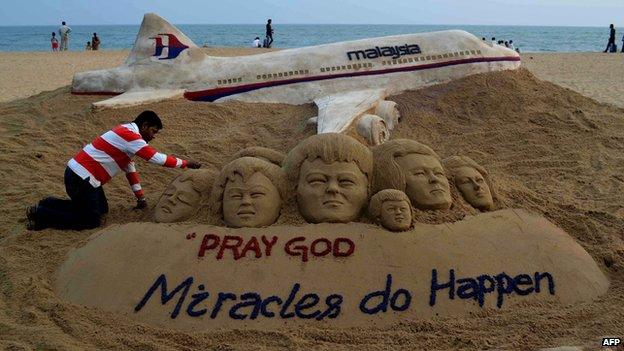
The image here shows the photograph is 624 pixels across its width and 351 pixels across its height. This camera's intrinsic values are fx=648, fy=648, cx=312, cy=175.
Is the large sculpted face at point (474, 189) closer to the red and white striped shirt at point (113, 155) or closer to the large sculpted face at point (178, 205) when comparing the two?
the large sculpted face at point (178, 205)

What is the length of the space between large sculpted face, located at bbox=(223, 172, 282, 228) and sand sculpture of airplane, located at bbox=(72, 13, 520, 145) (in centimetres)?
469

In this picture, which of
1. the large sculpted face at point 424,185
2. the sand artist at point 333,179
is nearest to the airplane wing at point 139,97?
the sand artist at point 333,179

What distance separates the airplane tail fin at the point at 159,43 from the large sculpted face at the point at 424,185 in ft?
19.1

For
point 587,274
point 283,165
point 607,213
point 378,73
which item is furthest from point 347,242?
point 378,73

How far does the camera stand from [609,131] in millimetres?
8898

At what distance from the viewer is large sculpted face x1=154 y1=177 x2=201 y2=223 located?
4.78 m

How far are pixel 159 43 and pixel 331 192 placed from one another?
597cm

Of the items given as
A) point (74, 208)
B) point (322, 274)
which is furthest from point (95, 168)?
point (322, 274)

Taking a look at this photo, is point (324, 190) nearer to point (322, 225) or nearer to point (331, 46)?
point (322, 225)

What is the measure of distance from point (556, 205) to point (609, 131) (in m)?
3.88

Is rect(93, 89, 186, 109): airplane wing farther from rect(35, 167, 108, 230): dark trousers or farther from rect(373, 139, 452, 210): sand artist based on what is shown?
rect(373, 139, 452, 210): sand artist

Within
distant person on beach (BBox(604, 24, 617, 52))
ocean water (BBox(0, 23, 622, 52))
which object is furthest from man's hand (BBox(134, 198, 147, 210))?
ocean water (BBox(0, 23, 622, 52))

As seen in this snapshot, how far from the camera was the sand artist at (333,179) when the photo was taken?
4.41 meters

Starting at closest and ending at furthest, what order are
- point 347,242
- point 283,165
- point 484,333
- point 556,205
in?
point 484,333, point 347,242, point 283,165, point 556,205
